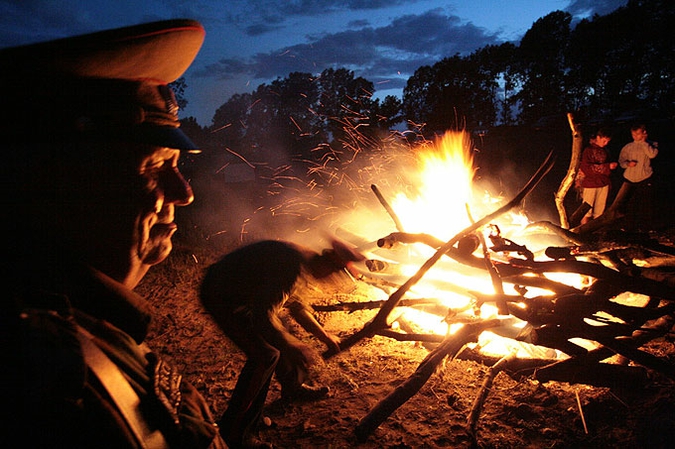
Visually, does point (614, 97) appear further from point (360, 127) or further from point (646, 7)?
point (360, 127)

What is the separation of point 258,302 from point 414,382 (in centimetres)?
123

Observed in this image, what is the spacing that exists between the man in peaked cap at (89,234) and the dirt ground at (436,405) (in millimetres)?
1995

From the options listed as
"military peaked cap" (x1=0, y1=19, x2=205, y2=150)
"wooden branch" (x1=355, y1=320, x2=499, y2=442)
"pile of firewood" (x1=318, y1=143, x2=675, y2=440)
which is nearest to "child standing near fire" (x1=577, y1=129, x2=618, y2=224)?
"pile of firewood" (x1=318, y1=143, x2=675, y2=440)

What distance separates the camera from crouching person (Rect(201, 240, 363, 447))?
2.55 meters

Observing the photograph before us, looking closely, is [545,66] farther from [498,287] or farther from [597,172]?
[498,287]

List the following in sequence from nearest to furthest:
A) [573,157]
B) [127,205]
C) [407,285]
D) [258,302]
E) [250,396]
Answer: [127,205], [407,285], [258,302], [250,396], [573,157]

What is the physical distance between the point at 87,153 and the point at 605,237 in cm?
422

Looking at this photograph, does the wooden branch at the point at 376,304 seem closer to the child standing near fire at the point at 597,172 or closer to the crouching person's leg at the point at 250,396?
the crouching person's leg at the point at 250,396

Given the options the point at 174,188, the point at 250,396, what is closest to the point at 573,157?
the point at 250,396

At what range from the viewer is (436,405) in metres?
3.41

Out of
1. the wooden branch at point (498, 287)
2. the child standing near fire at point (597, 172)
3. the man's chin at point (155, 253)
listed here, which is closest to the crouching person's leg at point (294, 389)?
the wooden branch at point (498, 287)

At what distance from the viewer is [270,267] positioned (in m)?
2.54

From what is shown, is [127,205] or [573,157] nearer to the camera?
[127,205]

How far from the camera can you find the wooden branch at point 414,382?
7.34 ft
